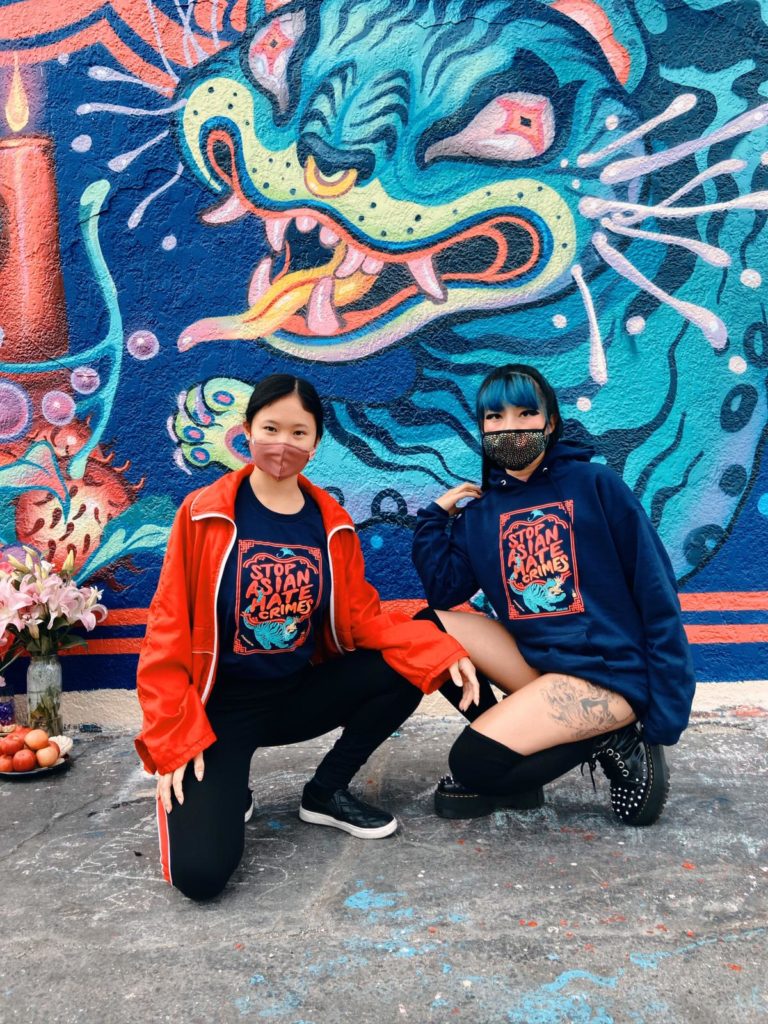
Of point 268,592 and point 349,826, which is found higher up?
point 268,592

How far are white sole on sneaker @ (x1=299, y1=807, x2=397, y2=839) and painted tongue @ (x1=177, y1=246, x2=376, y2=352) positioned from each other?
6.62ft

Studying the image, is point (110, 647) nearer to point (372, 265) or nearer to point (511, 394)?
point (372, 265)

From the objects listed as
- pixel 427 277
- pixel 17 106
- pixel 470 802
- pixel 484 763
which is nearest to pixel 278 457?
pixel 484 763

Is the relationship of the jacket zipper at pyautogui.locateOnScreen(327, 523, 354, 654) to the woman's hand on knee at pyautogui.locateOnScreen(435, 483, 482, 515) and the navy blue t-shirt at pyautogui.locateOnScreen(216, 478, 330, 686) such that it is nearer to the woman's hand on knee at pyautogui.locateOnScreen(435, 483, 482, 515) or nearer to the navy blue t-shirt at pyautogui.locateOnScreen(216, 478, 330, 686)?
the navy blue t-shirt at pyautogui.locateOnScreen(216, 478, 330, 686)

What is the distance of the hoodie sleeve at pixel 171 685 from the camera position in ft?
7.63

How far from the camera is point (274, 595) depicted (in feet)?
8.46

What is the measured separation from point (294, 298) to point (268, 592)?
5.56 ft

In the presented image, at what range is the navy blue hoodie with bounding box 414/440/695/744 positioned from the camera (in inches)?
101

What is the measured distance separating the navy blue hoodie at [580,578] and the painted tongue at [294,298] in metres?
1.34

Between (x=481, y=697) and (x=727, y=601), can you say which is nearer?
(x=481, y=697)

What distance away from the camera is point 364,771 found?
3199 millimetres

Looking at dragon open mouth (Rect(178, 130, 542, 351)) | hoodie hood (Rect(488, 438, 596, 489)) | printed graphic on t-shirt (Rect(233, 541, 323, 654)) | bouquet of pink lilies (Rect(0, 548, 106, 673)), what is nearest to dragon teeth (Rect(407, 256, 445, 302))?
dragon open mouth (Rect(178, 130, 542, 351))

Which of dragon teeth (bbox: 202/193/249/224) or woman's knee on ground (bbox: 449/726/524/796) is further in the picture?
dragon teeth (bbox: 202/193/249/224)

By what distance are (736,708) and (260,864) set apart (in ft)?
7.21
